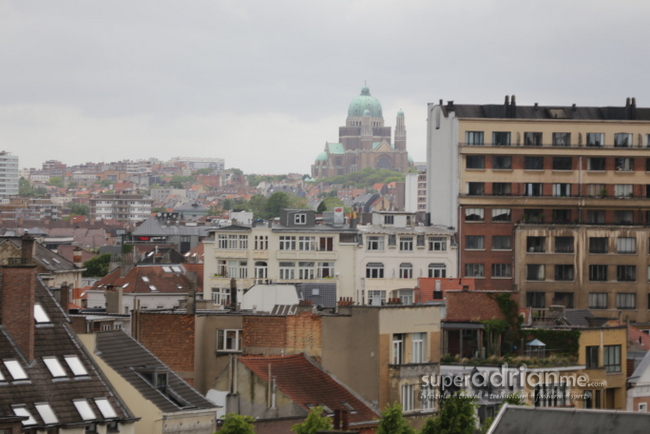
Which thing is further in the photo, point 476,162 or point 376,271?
point 376,271

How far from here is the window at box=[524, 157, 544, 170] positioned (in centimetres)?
9388

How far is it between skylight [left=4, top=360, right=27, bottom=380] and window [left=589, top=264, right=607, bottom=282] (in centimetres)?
6082

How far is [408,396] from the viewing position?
1718 inches

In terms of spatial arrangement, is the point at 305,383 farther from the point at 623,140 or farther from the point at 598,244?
the point at 623,140

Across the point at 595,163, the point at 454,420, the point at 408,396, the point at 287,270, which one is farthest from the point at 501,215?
the point at 454,420

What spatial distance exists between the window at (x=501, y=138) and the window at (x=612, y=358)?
43490 millimetres

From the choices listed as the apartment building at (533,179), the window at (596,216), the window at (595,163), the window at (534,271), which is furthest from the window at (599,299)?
the window at (595,163)

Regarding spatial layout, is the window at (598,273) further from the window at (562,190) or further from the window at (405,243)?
the window at (405,243)

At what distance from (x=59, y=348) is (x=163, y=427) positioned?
10.3 feet

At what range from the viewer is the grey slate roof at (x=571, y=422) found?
90.1 ft

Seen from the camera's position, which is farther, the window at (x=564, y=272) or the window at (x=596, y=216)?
the window at (x=596, y=216)

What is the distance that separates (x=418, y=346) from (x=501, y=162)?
50.0 m

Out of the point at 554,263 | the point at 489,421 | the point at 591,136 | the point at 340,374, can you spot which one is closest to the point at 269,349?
the point at 340,374

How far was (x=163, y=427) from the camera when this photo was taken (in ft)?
116
